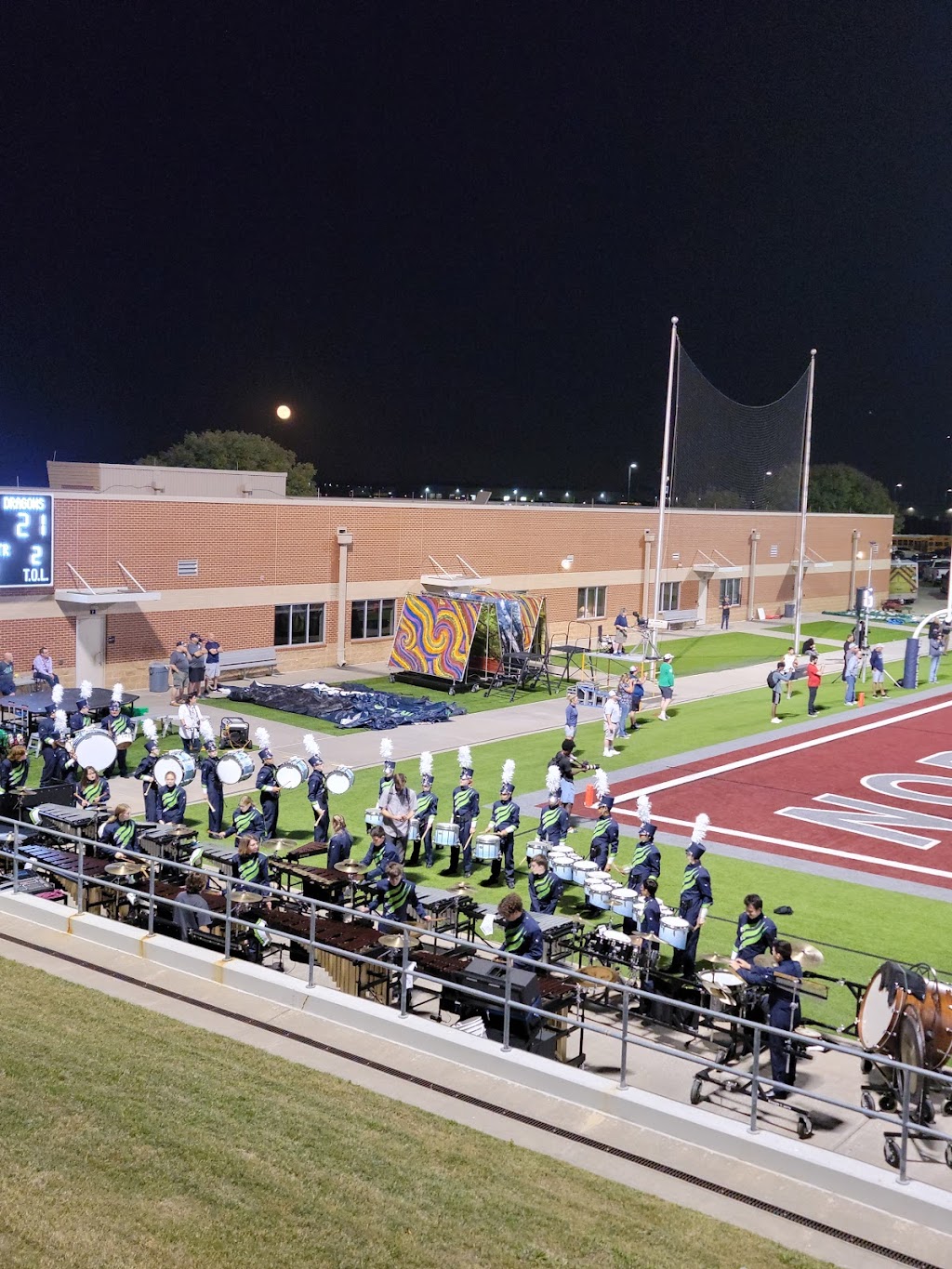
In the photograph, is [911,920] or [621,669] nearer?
[911,920]

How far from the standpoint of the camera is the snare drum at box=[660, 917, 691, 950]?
1252 centimetres

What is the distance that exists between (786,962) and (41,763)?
1759 cm

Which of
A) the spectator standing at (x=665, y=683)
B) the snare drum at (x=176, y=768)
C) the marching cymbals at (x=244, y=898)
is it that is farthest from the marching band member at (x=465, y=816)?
the spectator standing at (x=665, y=683)

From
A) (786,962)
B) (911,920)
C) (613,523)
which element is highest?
(613,523)

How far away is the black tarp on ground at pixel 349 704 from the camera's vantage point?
29.0m

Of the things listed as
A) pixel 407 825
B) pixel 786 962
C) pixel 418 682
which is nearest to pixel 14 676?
pixel 418 682

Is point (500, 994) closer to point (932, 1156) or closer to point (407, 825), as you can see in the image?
point (932, 1156)

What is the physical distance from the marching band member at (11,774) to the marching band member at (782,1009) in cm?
1049

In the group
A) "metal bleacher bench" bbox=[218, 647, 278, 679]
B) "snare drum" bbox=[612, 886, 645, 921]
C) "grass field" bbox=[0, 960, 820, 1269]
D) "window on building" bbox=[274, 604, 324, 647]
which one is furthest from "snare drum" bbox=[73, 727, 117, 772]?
"window on building" bbox=[274, 604, 324, 647]

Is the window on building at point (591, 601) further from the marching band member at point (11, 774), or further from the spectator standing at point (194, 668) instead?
the marching band member at point (11, 774)

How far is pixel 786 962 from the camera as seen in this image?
10656 millimetres

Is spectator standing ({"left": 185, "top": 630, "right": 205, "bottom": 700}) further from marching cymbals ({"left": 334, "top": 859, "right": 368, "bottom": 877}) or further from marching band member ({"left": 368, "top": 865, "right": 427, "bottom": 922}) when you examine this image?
marching band member ({"left": 368, "top": 865, "right": 427, "bottom": 922})

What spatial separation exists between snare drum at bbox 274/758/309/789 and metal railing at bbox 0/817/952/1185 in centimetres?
360

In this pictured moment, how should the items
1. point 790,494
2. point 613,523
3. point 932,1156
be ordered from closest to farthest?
point 932,1156 < point 613,523 < point 790,494
